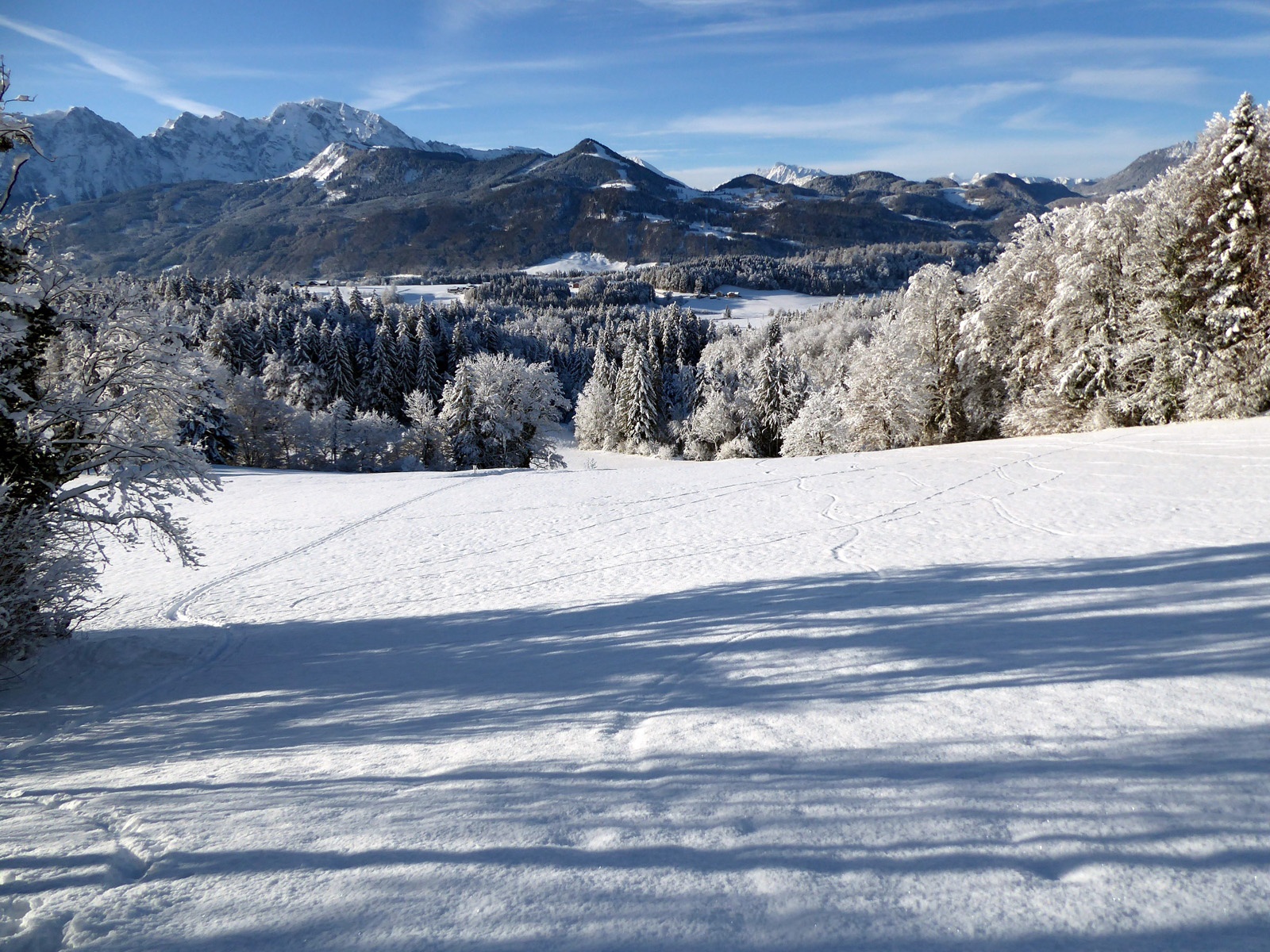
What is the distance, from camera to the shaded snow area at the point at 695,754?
3.39m

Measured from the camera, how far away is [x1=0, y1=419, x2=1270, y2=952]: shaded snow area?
3389 millimetres

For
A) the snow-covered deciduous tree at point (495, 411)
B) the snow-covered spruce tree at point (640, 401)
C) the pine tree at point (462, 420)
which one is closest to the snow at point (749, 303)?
the snow-covered spruce tree at point (640, 401)

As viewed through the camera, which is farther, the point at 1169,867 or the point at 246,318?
the point at 246,318

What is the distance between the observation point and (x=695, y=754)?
498 cm

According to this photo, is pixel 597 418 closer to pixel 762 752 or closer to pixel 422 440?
pixel 422 440

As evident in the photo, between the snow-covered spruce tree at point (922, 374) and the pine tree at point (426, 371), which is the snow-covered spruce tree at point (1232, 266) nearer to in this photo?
the snow-covered spruce tree at point (922, 374)

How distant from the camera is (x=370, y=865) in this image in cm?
389

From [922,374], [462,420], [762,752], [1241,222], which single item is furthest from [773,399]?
[762,752]

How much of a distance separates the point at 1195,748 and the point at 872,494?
37.6 ft

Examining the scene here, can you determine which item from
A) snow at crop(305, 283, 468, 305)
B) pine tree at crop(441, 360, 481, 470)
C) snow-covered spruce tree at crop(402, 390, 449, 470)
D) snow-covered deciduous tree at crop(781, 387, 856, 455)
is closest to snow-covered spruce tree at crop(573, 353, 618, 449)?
snow-covered spruce tree at crop(402, 390, 449, 470)

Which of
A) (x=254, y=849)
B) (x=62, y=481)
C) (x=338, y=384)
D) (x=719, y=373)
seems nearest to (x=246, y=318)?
(x=338, y=384)

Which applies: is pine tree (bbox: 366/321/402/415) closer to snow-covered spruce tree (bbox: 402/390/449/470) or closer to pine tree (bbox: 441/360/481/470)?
snow-covered spruce tree (bbox: 402/390/449/470)

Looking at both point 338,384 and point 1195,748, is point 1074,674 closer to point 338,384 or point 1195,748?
point 1195,748

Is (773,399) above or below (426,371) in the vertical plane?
below
